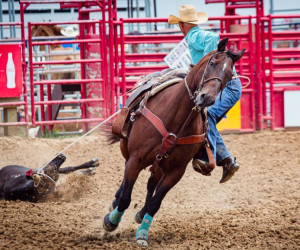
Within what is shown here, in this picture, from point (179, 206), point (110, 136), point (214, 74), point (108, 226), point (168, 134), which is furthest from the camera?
point (179, 206)

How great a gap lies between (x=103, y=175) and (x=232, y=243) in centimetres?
305

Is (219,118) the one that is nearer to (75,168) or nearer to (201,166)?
(201,166)

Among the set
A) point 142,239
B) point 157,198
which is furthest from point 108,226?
point 157,198

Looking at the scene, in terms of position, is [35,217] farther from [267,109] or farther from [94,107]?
[267,109]

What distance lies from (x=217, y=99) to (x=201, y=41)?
566mm

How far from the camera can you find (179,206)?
5.72 meters

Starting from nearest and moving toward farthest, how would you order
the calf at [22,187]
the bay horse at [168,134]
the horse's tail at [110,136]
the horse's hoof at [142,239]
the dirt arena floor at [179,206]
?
the bay horse at [168,134]
the horse's hoof at [142,239]
the dirt arena floor at [179,206]
the horse's tail at [110,136]
the calf at [22,187]

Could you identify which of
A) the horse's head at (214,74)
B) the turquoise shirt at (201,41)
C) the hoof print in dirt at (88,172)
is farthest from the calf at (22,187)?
the horse's head at (214,74)

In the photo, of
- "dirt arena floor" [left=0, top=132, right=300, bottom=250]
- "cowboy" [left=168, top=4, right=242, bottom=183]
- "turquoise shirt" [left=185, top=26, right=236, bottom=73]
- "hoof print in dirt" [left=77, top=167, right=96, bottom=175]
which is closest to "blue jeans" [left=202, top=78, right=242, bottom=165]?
"cowboy" [left=168, top=4, right=242, bottom=183]

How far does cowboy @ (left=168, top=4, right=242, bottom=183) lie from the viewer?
4.27 metres

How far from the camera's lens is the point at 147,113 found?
4145 millimetres

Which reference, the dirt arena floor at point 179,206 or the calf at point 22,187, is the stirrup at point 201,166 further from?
the calf at point 22,187

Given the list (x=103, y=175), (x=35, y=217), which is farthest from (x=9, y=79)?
(x=35, y=217)

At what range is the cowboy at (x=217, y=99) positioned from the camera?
4.27m
